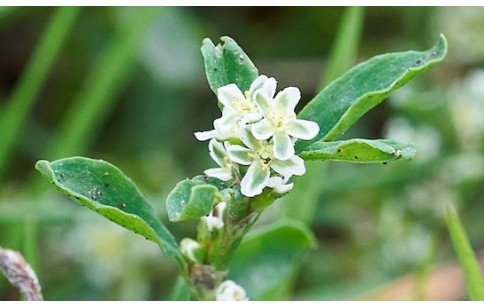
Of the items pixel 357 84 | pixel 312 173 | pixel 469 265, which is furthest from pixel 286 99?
pixel 312 173

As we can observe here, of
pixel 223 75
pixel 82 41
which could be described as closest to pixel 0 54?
pixel 82 41

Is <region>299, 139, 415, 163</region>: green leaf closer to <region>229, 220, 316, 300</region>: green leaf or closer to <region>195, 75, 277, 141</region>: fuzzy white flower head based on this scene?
<region>195, 75, 277, 141</region>: fuzzy white flower head

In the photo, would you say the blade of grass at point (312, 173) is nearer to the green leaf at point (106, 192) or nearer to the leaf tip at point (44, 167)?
the green leaf at point (106, 192)

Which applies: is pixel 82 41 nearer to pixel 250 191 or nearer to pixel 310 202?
pixel 310 202

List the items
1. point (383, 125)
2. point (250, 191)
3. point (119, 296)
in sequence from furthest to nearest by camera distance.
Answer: point (383, 125), point (119, 296), point (250, 191)

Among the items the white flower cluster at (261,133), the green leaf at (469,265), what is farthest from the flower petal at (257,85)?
the green leaf at (469,265)

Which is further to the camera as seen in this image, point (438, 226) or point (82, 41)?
point (82, 41)

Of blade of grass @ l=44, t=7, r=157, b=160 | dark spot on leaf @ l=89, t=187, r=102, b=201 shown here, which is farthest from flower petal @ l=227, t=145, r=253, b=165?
blade of grass @ l=44, t=7, r=157, b=160
